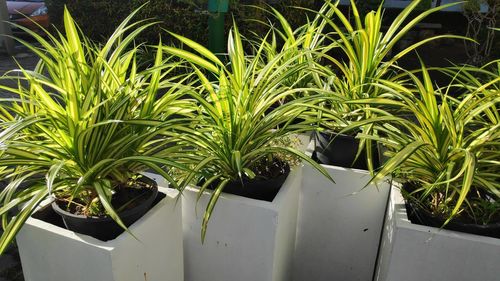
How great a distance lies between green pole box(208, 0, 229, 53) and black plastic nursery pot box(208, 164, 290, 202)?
6.79 feet

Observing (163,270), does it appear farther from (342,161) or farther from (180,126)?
(342,161)

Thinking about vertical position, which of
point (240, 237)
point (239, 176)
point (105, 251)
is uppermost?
point (239, 176)

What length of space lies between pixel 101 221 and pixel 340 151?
1.05 meters

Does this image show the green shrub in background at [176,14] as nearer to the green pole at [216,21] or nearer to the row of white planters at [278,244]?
the green pole at [216,21]

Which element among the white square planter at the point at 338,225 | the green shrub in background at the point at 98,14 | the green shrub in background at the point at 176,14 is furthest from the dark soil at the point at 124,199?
the green shrub in background at the point at 98,14

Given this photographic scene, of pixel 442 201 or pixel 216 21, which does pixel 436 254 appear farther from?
pixel 216 21

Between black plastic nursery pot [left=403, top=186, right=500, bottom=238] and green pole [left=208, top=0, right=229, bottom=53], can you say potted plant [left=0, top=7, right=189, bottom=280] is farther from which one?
green pole [left=208, top=0, right=229, bottom=53]

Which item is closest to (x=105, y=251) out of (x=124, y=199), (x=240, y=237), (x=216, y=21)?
(x=124, y=199)

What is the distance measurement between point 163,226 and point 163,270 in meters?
0.19

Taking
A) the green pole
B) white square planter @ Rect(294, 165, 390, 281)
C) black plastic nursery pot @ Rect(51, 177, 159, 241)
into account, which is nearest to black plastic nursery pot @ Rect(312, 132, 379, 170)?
white square planter @ Rect(294, 165, 390, 281)

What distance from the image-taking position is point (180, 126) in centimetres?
145

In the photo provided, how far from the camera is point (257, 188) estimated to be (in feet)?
5.23

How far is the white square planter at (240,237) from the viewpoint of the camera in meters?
1.52

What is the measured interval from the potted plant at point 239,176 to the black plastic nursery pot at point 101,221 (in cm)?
20
